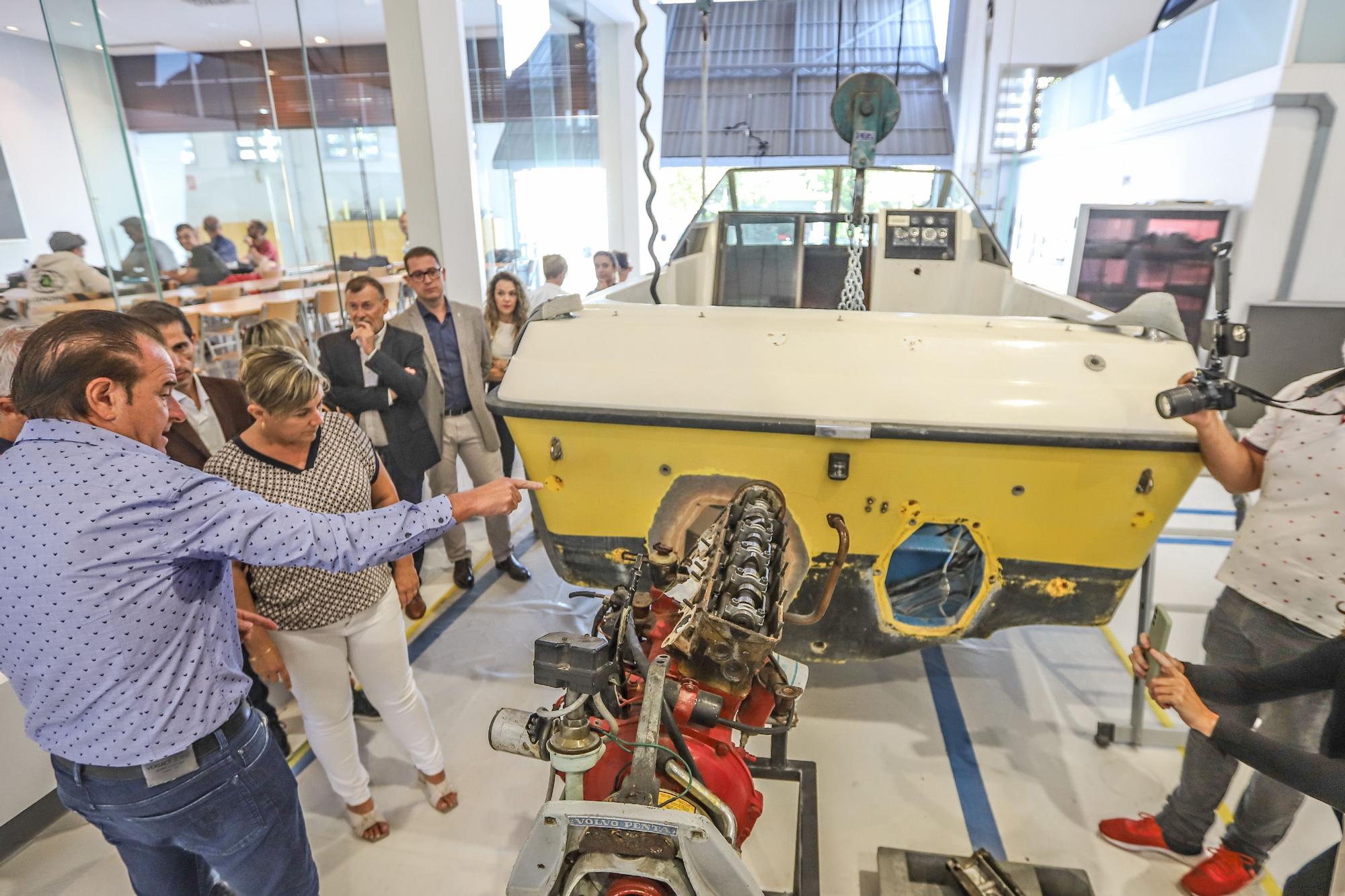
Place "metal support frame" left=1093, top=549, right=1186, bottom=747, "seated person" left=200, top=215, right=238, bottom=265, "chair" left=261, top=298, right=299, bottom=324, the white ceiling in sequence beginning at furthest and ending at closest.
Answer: "seated person" left=200, top=215, right=238, bottom=265
"chair" left=261, top=298, right=299, bottom=324
the white ceiling
"metal support frame" left=1093, top=549, right=1186, bottom=747

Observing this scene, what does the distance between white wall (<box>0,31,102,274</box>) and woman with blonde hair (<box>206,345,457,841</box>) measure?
2378 mm

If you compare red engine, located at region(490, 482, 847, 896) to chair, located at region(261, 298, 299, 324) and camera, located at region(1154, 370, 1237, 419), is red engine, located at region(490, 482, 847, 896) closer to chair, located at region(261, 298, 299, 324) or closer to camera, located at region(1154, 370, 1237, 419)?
camera, located at region(1154, 370, 1237, 419)

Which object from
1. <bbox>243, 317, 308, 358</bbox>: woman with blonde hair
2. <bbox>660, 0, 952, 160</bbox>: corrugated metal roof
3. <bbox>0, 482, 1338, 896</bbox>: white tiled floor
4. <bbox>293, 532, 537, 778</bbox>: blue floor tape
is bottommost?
<bbox>0, 482, 1338, 896</bbox>: white tiled floor

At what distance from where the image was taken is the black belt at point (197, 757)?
1.26 meters

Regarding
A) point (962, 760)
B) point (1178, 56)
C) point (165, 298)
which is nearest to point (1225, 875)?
point (962, 760)

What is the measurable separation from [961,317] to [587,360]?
1.12m

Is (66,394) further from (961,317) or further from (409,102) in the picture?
(409,102)

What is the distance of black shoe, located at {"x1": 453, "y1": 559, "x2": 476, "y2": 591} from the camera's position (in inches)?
139

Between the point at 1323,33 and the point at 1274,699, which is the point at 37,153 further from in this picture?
the point at 1323,33

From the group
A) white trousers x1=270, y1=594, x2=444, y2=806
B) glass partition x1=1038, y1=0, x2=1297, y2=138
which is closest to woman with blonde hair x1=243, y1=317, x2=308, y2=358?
white trousers x1=270, y1=594, x2=444, y2=806

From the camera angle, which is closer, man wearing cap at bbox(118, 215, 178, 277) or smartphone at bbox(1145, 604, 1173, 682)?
smartphone at bbox(1145, 604, 1173, 682)

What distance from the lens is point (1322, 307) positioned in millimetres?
5199

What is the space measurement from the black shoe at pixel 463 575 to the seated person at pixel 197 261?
268cm

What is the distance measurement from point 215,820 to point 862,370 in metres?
1.76
